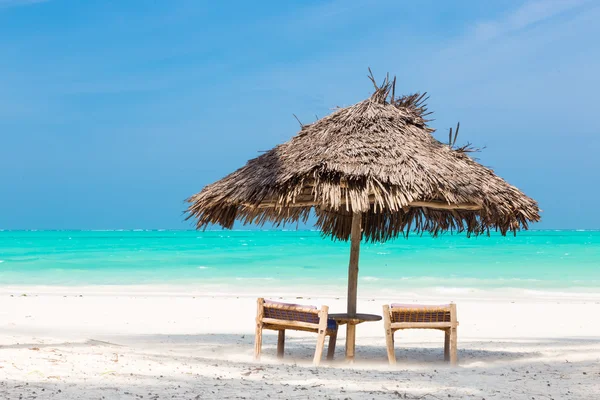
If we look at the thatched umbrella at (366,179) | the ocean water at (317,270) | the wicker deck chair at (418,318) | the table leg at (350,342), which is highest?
the thatched umbrella at (366,179)

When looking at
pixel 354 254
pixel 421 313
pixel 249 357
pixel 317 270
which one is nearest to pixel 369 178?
pixel 354 254

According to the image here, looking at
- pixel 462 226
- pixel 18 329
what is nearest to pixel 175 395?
pixel 462 226

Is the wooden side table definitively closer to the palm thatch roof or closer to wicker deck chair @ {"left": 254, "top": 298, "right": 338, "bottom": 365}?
wicker deck chair @ {"left": 254, "top": 298, "right": 338, "bottom": 365}

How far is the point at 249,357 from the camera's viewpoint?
6465 mm

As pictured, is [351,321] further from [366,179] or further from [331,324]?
[366,179]

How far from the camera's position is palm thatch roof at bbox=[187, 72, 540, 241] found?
18.1 ft

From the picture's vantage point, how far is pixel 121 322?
9711 mm

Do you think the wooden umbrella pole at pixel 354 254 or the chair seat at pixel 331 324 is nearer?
the chair seat at pixel 331 324

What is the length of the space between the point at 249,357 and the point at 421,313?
177cm

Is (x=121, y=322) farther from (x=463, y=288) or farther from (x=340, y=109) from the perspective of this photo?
(x=463, y=288)

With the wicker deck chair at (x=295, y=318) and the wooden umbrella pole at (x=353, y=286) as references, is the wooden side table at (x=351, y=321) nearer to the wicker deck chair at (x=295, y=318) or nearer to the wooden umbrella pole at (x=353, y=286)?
the wooden umbrella pole at (x=353, y=286)

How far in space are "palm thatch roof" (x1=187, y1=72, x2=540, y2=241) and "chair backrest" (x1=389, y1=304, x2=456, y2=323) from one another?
32.7 inches

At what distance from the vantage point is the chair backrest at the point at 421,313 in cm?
561

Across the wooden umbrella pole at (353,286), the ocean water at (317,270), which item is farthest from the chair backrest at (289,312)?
the ocean water at (317,270)
